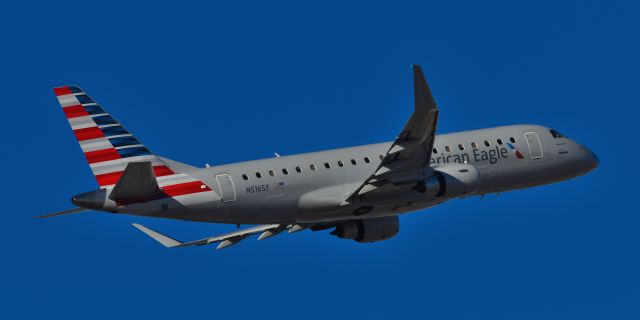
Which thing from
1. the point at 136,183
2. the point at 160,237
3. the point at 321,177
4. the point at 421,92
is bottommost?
the point at 160,237

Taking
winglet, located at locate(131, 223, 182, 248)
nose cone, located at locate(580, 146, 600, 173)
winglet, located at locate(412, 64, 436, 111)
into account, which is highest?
winglet, located at locate(412, 64, 436, 111)

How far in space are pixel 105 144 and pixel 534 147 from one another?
21691 millimetres

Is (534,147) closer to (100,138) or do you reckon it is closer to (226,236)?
(226,236)

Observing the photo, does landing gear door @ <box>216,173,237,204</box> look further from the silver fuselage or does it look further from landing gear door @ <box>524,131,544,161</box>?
landing gear door @ <box>524,131,544,161</box>

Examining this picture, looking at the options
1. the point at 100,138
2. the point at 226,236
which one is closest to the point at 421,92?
the point at 100,138

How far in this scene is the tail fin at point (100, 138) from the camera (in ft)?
215

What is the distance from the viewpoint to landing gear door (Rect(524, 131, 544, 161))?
74.2 m

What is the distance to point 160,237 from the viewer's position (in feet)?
236

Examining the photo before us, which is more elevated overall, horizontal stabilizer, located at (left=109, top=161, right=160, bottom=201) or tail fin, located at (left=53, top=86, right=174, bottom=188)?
tail fin, located at (left=53, top=86, right=174, bottom=188)

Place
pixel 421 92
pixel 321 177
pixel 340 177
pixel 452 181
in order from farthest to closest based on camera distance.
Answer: pixel 340 177
pixel 321 177
pixel 452 181
pixel 421 92

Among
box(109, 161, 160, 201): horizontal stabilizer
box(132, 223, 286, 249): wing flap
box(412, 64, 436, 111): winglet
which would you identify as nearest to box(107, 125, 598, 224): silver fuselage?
box(109, 161, 160, 201): horizontal stabilizer

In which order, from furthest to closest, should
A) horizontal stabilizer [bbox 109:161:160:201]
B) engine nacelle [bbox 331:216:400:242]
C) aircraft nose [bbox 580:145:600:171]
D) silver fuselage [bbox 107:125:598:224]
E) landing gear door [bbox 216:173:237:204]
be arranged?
aircraft nose [bbox 580:145:600:171] → engine nacelle [bbox 331:216:400:242] → silver fuselage [bbox 107:125:598:224] → landing gear door [bbox 216:173:237:204] → horizontal stabilizer [bbox 109:161:160:201]

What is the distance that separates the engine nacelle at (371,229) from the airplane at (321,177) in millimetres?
49

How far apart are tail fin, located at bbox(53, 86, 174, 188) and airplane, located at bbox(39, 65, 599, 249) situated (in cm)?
4
